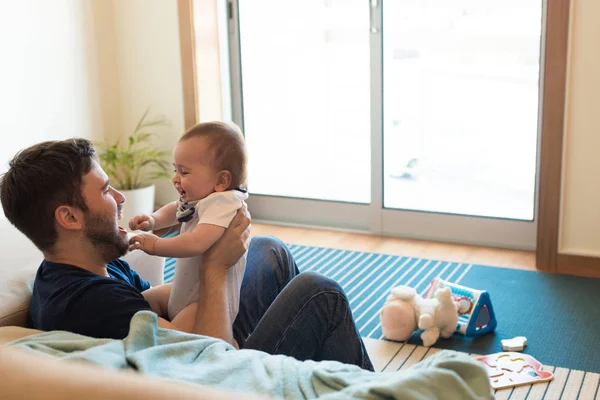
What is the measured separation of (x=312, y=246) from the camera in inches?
161

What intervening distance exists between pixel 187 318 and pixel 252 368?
0.59 m

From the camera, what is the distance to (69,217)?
5.76 ft

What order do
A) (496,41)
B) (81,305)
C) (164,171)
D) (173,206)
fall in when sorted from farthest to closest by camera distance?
1. (164,171)
2. (496,41)
3. (173,206)
4. (81,305)

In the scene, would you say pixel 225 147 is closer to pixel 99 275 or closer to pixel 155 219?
pixel 155 219

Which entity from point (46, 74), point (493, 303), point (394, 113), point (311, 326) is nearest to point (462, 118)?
point (394, 113)

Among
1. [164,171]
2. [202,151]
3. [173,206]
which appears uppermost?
[202,151]

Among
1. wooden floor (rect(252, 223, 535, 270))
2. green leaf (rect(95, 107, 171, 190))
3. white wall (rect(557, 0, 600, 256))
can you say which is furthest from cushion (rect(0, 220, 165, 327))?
green leaf (rect(95, 107, 171, 190))

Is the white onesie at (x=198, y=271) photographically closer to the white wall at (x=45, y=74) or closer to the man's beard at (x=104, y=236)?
the man's beard at (x=104, y=236)

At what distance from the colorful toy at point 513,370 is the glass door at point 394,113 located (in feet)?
4.32

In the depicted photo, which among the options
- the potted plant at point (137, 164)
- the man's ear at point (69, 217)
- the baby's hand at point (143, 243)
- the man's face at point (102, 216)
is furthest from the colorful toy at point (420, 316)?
the potted plant at point (137, 164)

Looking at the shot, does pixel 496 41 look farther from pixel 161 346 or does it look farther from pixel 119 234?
pixel 161 346

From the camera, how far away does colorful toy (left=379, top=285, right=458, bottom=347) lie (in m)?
2.84

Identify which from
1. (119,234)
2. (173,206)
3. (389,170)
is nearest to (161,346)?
(119,234)

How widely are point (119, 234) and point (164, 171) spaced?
9.12ft
